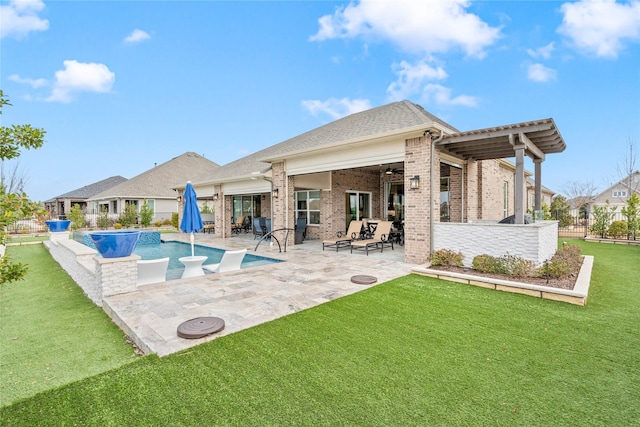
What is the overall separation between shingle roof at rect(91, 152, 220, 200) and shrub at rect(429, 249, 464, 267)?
22.9 metres

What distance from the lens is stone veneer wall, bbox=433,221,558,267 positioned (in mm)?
6445

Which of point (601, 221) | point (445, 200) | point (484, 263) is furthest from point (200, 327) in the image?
point (601, 221)

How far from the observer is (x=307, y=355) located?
334cm

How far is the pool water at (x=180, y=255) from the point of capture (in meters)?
9.37

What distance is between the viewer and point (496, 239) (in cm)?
691

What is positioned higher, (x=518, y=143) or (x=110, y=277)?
(x=518, y=143)

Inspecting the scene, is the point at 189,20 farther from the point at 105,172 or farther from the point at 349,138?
the point at 105,172

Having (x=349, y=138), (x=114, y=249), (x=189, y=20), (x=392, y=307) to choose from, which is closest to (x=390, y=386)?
(x=392, y=307)

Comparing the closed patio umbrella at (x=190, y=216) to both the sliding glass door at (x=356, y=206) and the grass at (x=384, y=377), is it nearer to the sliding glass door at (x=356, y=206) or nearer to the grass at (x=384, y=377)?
the grass at (x=384, y=377)

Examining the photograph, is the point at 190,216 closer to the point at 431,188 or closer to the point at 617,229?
the point at 431,188

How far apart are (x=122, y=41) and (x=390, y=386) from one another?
50.2 ft

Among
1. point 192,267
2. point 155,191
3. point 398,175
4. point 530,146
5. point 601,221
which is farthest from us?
point 155,191

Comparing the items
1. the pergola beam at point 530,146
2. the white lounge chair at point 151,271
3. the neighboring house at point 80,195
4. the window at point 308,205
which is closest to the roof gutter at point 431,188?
the pergola beam at point 530,146

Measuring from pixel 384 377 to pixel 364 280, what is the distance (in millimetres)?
3351
